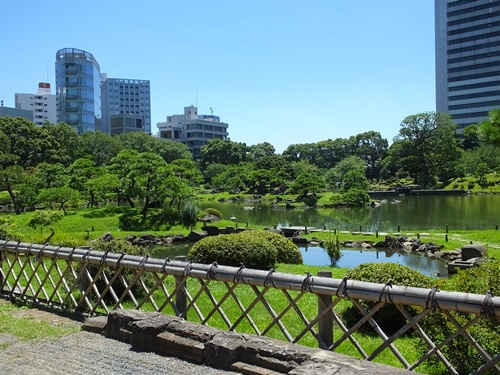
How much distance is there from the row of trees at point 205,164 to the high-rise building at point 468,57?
2521 cm

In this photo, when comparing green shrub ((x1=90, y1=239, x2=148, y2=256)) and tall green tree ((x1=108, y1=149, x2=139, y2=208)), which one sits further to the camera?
tall green tree ((x1=108, y1=149, x2=139, y2=208))

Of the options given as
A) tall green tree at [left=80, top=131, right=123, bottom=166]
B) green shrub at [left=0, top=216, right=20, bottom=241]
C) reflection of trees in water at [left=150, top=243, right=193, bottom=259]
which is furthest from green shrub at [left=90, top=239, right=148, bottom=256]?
tall green tree at [left=80, top=131, right=123, bottom=166]

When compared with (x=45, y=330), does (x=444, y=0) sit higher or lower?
higher

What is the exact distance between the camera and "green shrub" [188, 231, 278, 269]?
1283cm

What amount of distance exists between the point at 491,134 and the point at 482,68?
9635 centimetres

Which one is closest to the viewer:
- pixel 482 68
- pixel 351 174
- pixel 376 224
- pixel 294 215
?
pixel 376 224

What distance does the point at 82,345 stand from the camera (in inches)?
219

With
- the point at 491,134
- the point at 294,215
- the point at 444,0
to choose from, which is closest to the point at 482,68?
the point at 444,0

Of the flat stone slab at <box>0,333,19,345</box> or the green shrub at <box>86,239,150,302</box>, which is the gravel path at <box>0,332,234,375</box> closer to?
the flat stone slab at <box>0,333,19,345</box>

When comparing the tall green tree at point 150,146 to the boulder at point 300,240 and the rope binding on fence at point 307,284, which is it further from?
the rope binding on fence at point 307,284

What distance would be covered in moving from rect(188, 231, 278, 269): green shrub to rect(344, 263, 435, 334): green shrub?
5.13 meters

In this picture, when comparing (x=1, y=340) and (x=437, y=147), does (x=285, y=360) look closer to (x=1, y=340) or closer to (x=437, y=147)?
(x=1, y=340)

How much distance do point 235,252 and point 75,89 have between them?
95.8 m

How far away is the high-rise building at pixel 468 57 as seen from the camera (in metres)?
98.6
